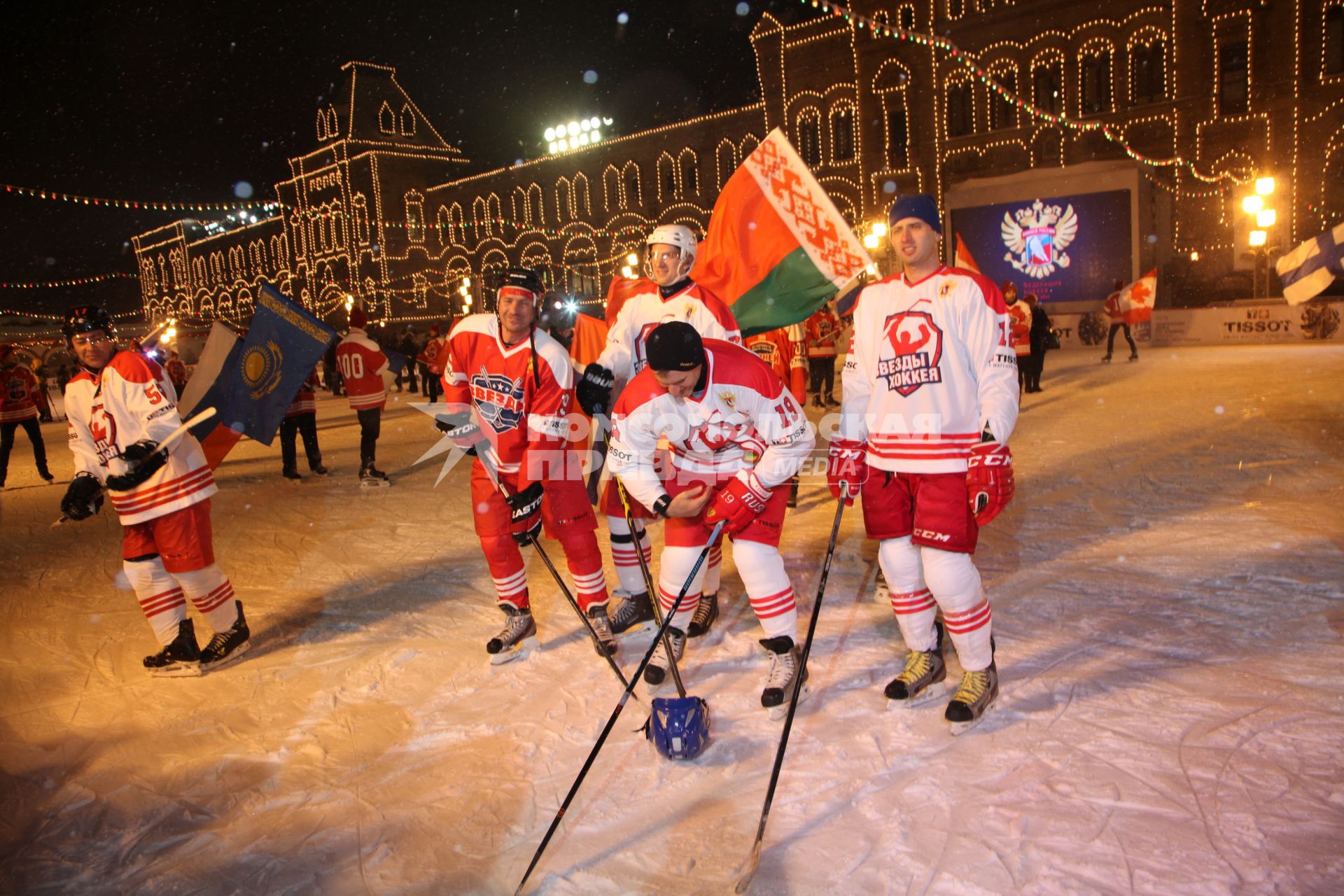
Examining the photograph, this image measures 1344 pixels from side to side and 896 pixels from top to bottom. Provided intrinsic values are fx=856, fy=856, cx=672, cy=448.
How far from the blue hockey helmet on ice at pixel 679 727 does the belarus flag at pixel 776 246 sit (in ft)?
9.44

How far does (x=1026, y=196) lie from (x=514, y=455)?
26685 millimetres

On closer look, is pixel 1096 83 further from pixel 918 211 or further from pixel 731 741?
pixel 731 741

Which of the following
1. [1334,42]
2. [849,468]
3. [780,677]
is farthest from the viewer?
[1334,42]

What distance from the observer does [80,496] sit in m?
4.50

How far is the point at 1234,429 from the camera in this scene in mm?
9406

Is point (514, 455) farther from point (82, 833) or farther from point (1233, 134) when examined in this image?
point (1233, 134)

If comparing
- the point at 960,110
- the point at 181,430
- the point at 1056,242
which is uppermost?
the point at 960,110

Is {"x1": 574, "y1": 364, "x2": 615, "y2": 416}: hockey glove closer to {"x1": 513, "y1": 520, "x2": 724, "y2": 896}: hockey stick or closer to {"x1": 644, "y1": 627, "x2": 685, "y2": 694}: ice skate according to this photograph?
{"x1": 513, "y1": 520, "x2": 724, "y2": 896}: hockey stick

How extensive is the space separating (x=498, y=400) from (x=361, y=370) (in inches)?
241

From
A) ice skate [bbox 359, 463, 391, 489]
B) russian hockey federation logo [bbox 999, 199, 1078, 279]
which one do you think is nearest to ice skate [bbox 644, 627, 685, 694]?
ice skate [bbox 359, 463, 391, 489]

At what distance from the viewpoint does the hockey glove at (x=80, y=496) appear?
176 inches

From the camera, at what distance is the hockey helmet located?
15.2ft

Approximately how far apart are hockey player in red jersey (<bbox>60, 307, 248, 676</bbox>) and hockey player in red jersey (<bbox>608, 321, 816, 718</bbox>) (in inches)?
98.7

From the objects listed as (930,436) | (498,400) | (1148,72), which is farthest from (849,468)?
(1148,72)
